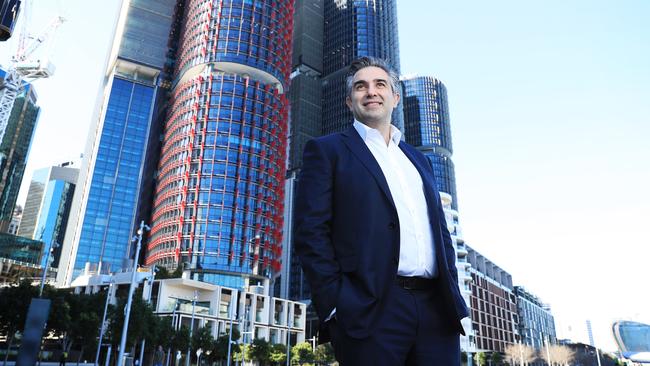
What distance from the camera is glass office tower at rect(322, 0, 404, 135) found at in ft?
461

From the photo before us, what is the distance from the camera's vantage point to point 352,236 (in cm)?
312

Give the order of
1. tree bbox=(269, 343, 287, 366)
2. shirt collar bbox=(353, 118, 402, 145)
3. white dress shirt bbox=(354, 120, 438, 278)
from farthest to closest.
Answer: tree bbox=(269, 343, 287, 366) < shirt collar bbox=(353, 118, 402, 145) < white dress shirt bbox=(354, 120, 438, 278)

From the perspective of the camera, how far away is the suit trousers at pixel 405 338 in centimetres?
279

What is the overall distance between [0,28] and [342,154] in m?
42.2

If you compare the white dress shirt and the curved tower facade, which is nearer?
the white dress shirt

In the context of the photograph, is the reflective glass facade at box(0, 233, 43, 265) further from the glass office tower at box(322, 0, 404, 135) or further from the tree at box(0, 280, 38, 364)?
the tree at box(0, 280, 38, 364)

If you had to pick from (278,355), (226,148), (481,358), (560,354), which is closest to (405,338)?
(278,355)

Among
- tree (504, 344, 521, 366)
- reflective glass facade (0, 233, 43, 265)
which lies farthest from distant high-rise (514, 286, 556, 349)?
reflective glass facade (0, 233, 43, 265)

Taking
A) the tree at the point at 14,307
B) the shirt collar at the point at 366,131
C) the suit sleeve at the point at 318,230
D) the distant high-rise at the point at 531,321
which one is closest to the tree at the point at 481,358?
the distant high-rise at the point at 531,321

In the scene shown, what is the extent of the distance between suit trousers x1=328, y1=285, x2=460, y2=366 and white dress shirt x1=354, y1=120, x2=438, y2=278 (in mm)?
192

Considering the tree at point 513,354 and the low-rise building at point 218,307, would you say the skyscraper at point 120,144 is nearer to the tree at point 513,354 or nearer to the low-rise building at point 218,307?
the low-rise building at point 218,307

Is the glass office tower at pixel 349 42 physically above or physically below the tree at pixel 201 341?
above

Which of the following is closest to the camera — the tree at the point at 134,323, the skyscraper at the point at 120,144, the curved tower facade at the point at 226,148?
the tree at the point at 134,323

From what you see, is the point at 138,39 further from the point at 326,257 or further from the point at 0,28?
the point at 326,257
